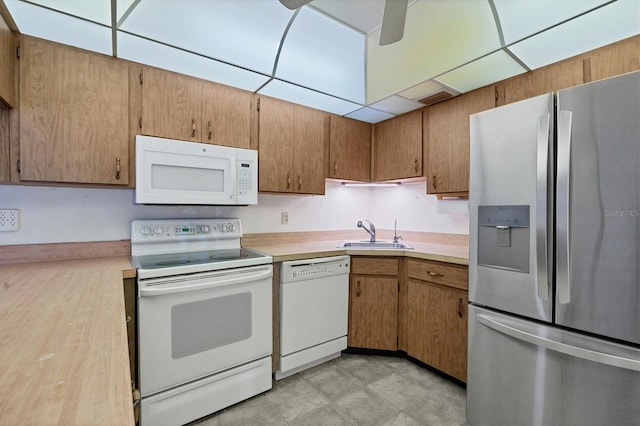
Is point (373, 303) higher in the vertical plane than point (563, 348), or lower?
lower

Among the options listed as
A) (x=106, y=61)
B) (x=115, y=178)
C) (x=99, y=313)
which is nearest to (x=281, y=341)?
(x=99, y=313)

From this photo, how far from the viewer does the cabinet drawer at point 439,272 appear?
189 centimetres

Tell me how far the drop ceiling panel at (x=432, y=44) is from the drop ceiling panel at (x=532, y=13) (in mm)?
61

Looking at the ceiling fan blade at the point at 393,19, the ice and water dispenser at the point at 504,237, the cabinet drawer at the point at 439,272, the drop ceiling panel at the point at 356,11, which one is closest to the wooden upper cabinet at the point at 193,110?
the drop ceiling panel at the point at 356,11

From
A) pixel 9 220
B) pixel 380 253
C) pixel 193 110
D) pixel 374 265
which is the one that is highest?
pixel 193 110

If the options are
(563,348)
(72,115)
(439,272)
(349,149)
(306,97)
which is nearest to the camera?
(563,348)

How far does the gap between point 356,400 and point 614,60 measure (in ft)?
8.04

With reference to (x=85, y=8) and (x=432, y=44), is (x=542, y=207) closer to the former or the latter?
(x=432, y=44)

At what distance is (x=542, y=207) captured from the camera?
1.29 metres

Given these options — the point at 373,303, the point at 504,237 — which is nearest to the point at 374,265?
the point at 373,303

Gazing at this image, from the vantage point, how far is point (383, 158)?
2877 mm

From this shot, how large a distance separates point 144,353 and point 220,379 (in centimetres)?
48

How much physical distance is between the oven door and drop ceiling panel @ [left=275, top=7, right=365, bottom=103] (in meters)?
1.42

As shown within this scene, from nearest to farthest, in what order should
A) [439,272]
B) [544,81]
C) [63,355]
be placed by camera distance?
[63,355] → [544,81] → [439,272]
